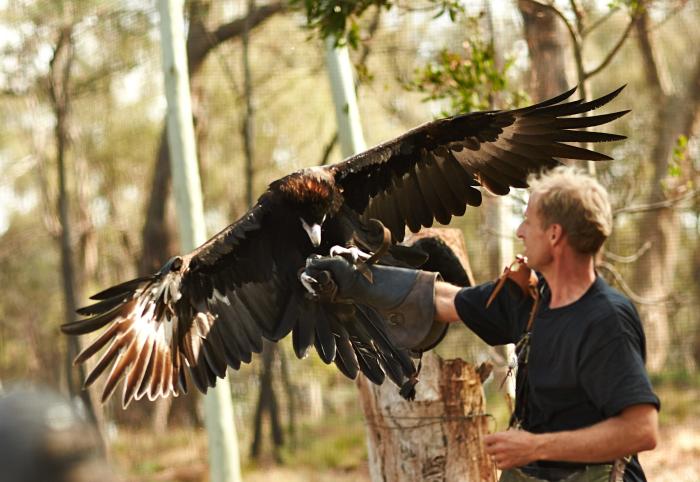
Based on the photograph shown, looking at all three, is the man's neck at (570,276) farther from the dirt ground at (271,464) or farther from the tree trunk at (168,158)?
the tree trunk at (168,158)

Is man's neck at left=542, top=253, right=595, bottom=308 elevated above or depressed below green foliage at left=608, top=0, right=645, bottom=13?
below

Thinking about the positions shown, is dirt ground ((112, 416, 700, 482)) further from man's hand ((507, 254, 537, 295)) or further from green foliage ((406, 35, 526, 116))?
man's hand ((507, 254, 537, 295))

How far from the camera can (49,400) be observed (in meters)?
0.84

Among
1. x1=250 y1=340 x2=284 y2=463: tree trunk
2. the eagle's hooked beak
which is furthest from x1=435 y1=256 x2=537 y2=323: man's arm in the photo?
x1=250 y1=340 x2=284 y2=463: tree trunk

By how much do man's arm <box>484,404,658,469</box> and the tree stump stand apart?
1071 mm

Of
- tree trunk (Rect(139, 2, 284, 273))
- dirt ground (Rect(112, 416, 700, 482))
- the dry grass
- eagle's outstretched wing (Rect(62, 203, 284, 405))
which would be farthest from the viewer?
tree trunk (Rect(139, 2, 284, 273))

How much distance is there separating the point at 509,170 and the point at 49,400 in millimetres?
3137

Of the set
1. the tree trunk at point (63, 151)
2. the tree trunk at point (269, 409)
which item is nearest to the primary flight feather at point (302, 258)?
the tree trunk at point (269, 409)

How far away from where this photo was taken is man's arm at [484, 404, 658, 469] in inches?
90.4

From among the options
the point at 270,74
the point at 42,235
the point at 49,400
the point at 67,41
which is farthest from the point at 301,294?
the point at 42,235

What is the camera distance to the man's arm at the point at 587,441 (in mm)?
2295

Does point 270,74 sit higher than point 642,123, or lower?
higher

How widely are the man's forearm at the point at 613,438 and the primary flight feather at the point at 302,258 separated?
1.23 m

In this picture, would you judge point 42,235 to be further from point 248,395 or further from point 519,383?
point 519,383
